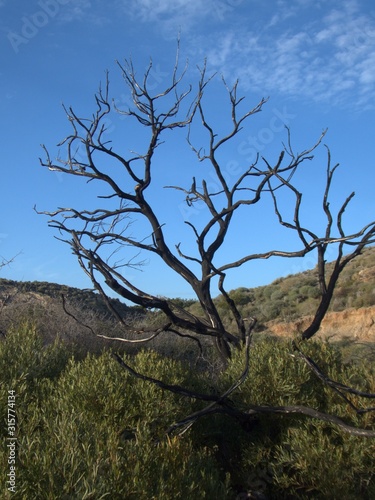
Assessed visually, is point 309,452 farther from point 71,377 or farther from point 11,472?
point 11,472

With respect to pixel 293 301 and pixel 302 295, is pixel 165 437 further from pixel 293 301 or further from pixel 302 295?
pixel 302 295

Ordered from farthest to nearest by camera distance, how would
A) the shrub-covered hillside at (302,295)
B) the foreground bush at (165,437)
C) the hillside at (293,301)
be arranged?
the shrub-covered hillside at (302,295) < the hillside at (293,301) < the foreground bush at (165,437)

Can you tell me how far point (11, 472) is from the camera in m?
3.80

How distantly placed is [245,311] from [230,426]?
27.4 metres

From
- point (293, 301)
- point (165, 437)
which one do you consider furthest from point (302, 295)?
point (165, 437)

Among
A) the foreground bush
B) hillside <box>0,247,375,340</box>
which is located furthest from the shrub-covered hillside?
the foreground bush

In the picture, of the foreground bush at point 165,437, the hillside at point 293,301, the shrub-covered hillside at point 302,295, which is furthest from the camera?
the shrub-covered hillside at point 302,295

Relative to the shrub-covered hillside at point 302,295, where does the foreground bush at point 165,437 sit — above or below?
below

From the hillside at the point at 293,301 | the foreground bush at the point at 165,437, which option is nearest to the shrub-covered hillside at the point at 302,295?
the hillside at the point at 293,301

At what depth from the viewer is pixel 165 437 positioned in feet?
18.3

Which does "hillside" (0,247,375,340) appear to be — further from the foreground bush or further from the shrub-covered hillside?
the foreground bush

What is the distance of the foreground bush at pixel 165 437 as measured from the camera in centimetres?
401

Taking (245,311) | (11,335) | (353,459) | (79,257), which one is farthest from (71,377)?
(245,311)

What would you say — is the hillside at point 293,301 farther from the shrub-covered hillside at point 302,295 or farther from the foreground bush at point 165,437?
the foreground bush at point 165,437
